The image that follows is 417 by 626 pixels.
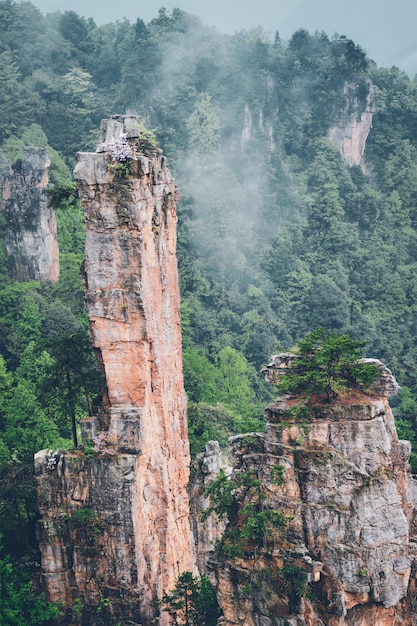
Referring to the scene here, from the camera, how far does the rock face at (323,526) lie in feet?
73.5

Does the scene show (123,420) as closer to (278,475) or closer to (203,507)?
(278,475)

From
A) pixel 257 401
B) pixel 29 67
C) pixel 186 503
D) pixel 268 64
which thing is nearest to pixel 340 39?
pixel 268 64

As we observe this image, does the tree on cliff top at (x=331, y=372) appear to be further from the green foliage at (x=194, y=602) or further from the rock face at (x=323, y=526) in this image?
the green foliage at (x=194, y=602)

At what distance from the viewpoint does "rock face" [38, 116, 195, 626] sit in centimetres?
2697

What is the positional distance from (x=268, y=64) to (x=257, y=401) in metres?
34.0

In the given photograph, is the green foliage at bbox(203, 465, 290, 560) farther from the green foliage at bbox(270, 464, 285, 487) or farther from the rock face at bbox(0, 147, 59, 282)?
the rock face at bbox(0, 147, 59, 282)

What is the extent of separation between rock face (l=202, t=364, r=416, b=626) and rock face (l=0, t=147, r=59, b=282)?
1029 inches

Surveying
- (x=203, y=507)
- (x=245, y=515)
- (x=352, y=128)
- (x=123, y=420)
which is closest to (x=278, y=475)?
(x=245, y=515)

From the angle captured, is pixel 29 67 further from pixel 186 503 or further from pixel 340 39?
pixel 186 503

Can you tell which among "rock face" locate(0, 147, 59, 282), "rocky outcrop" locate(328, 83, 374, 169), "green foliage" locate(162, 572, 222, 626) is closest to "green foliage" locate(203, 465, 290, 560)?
"green foliage" locate(162, 572, 222, 626)

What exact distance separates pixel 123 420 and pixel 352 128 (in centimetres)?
5439

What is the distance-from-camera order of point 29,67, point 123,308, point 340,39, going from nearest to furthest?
point 123,308 → point 29,67 → point 340,39

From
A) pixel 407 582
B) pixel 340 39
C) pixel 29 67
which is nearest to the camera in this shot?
pixel 407 582

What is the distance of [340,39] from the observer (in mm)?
80500
